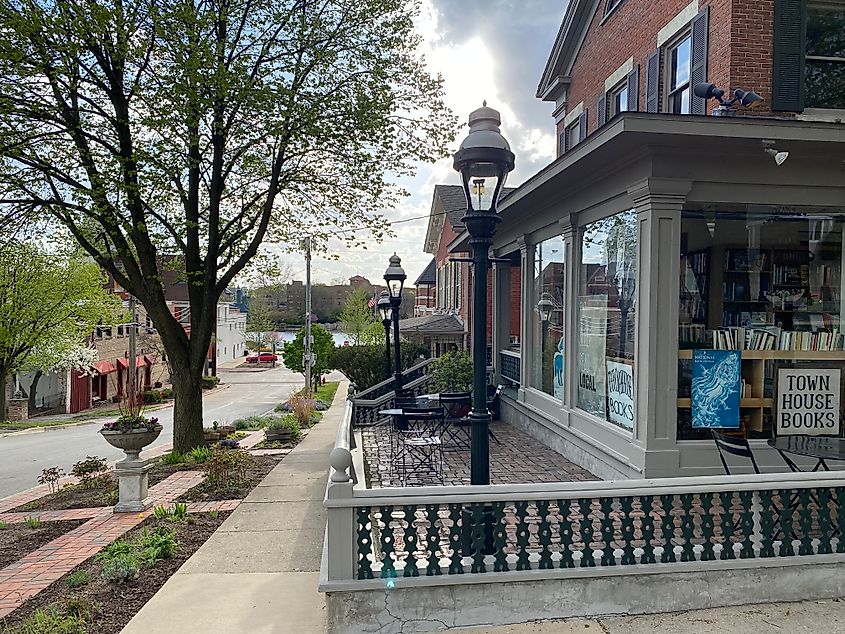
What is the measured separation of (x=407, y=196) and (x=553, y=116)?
4982 mm

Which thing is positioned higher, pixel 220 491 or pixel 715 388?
pixel 715 388

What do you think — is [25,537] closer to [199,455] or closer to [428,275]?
[199,455]

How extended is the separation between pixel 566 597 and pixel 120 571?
12.6ft

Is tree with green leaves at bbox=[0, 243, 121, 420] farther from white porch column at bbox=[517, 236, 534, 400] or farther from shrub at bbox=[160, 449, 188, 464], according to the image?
white porch column at bbox=[517, 236, 534, 400]

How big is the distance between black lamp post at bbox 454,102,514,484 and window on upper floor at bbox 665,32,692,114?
5622 millimetres

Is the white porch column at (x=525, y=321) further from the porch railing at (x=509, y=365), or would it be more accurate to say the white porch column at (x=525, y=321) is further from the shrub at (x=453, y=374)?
the shrub at (x=453, y=374)

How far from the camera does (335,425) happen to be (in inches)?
700

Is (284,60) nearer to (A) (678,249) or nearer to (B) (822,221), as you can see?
(A) (678,249)

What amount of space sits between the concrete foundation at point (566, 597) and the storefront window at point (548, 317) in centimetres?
459

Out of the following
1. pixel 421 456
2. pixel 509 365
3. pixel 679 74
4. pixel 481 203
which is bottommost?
pixel 421 456

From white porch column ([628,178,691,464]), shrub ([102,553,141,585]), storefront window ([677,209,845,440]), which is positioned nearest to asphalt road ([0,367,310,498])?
shrub ([102,553,141,585])

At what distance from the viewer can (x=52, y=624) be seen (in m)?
4.39

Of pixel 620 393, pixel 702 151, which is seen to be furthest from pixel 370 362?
pixel 702 151

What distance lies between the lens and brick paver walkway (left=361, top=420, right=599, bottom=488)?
730 cm
